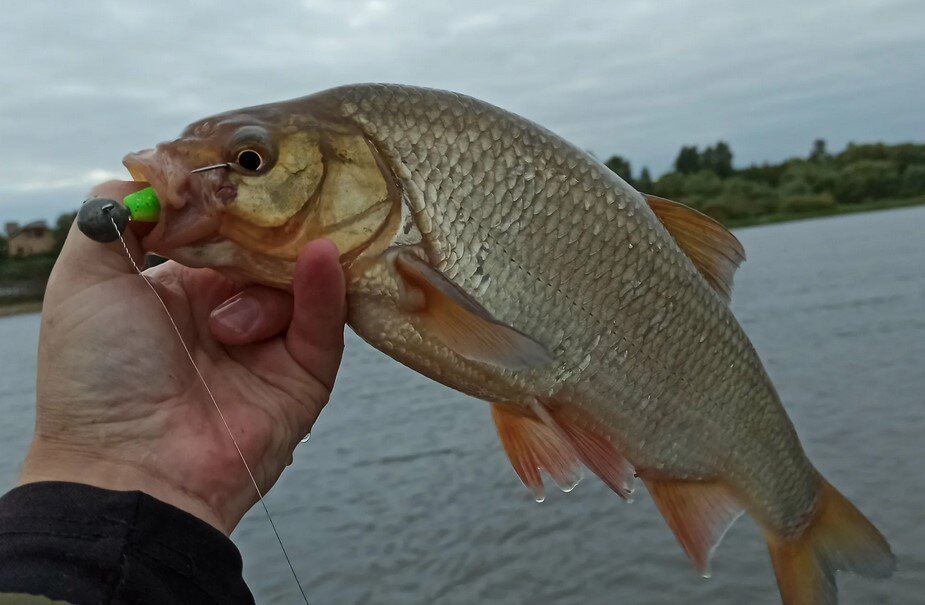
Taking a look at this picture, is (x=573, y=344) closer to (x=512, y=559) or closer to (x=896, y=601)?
(x=896, y=601)

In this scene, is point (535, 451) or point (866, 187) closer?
point (535, 451)

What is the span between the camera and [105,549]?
1.77 metres

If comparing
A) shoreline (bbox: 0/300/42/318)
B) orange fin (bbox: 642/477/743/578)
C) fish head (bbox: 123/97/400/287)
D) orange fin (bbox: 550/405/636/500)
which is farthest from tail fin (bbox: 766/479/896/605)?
shoreline (bbox: 0/300/42/318)

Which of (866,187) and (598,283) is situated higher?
(598,283)

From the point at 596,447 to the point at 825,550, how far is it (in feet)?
3.74

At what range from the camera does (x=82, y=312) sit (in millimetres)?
2061

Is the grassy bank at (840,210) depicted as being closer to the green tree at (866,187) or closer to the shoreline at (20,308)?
the green tree at (866,187)

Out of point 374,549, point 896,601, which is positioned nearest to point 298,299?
point 896,601

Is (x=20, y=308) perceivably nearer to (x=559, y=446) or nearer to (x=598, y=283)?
(x=559, y=446)

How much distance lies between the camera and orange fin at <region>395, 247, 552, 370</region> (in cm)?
212

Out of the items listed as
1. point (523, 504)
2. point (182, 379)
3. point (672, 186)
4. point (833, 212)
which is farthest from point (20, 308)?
point (833, 212)

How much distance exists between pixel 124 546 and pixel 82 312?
63 cm

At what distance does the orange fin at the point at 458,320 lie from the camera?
2115 millimetres

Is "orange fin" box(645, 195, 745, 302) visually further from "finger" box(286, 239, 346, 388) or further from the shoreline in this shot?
the shoreline
